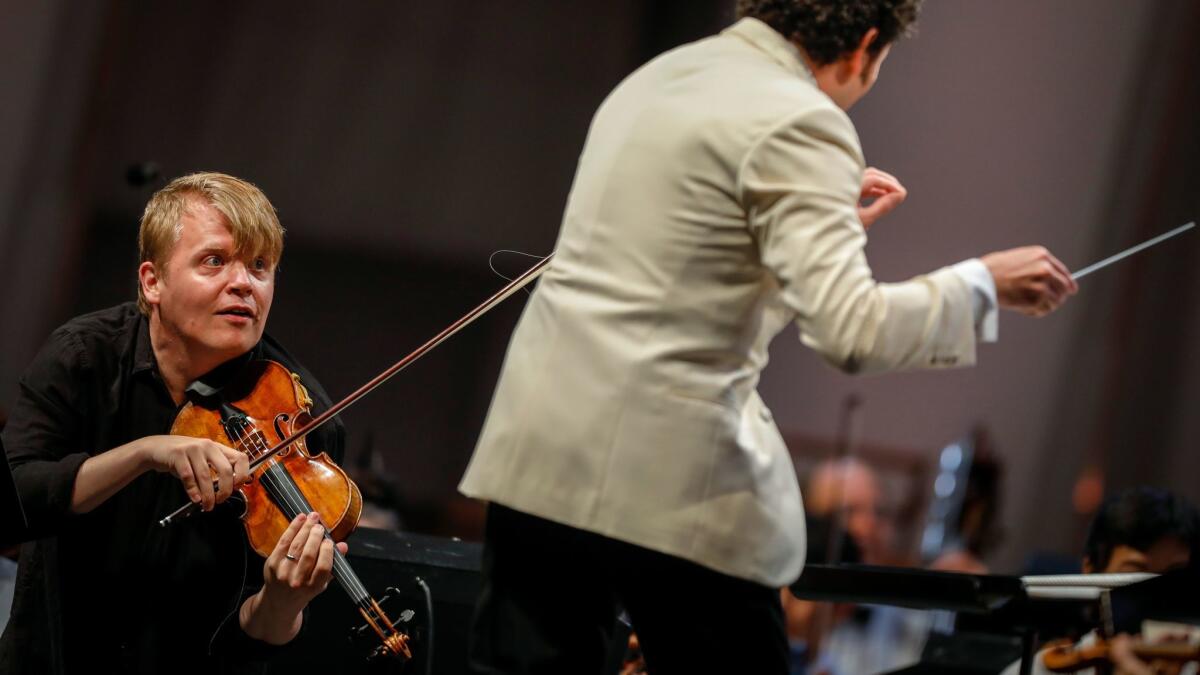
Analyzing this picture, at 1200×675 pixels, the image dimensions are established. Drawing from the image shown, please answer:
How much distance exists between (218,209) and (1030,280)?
4.16ft

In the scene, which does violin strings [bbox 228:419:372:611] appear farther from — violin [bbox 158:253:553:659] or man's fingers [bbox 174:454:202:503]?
man's fingers [bbox 174:454:202:503]

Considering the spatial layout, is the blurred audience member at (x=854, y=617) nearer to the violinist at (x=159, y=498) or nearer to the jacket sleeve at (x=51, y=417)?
the violinist at (x=159, y=498)

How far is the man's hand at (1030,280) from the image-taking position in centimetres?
155

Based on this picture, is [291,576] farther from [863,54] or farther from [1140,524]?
[1140,524]

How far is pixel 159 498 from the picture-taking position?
7.23 feet

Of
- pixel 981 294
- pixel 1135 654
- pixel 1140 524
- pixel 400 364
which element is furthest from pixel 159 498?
pixel 1140 524

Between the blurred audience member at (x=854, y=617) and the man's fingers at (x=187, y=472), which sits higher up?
the man's fingers at (x=187, y=472)

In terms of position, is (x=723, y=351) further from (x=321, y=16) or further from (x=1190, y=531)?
(x=321, y=16)

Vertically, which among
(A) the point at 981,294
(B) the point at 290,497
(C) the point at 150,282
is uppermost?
(A) the point at 981,294

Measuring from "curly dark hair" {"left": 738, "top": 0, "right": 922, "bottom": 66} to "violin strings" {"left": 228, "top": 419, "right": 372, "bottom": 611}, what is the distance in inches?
38.4

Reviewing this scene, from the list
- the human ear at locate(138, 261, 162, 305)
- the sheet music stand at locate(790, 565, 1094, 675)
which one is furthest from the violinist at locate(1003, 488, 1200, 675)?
the human ear at locate(138, 261, 162, 305)

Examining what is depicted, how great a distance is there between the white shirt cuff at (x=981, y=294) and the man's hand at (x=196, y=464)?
1039 millimetres

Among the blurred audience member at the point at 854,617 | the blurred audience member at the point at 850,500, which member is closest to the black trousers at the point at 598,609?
the blurred audience member at the point at 854,617

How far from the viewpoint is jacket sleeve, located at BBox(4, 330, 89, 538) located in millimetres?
2047
